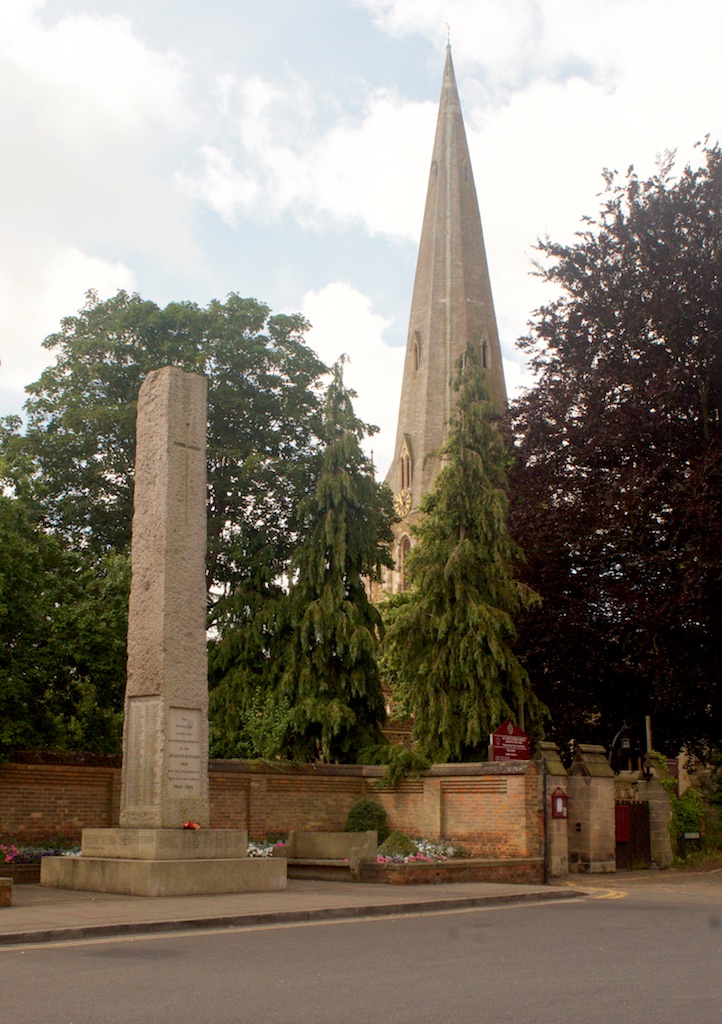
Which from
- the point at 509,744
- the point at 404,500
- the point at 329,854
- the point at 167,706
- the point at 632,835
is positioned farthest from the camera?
the point at 404,500

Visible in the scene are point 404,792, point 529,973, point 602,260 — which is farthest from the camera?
point 602,260

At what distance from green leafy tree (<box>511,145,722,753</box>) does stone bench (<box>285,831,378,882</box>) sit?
25.8 feet

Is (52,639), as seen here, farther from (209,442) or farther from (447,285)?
(447,285)

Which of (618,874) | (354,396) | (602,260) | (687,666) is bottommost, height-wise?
(618,874)

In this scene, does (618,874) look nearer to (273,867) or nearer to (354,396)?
(273,867)

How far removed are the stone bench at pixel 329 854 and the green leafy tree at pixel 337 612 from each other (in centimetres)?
386

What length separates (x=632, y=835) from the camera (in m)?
24.1

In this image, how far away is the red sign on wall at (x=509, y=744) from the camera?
68.6ft

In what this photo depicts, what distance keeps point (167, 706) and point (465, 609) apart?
31.2 feet

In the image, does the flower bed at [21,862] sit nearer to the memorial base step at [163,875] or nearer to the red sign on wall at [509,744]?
the memorial base step at [163,875]

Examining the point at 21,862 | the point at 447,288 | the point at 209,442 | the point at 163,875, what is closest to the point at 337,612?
the point at 21,862

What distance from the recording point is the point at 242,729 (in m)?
27.5

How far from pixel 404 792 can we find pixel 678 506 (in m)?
7.94

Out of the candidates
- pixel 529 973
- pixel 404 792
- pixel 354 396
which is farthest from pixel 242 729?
pixel 529 973
